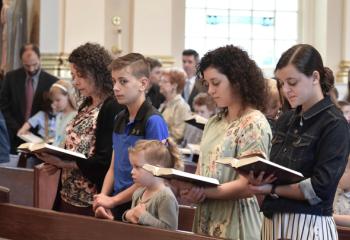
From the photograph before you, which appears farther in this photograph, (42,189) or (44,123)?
(44,123)

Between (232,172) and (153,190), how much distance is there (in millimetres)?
446

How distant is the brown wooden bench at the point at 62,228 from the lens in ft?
10.4

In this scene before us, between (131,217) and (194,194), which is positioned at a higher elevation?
(194,194)

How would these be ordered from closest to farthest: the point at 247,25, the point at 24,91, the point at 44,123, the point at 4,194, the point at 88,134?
the point at 4,194
the point at 88,134
the point at 44,123
the point at 24,91
the point at 247,25

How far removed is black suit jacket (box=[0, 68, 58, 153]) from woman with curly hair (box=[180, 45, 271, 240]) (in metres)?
5.24

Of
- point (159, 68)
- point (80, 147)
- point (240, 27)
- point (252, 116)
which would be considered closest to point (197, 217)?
point (252, 116)

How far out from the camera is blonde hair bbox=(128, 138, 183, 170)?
3.70 metres

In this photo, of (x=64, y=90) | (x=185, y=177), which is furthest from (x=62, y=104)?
(x=185, y=177)

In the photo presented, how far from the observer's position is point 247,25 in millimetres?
11812

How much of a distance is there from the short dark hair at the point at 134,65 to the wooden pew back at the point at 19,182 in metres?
2.01

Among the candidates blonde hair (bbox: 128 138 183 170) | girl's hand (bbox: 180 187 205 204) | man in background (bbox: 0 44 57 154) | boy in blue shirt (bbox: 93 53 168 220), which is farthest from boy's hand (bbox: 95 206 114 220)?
man in background (bbox: 0 44 57 154)

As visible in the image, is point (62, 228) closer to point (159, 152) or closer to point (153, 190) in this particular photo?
point (153, 190)

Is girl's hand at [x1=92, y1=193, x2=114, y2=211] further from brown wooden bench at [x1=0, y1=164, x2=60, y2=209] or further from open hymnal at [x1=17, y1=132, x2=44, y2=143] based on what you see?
open hymnal at [x1=17, y1=132, x2=44, y2=143]

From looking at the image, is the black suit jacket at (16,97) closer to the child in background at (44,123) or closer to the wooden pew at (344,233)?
the child in background at (44,123)
